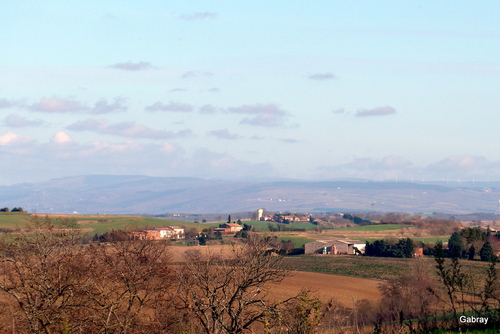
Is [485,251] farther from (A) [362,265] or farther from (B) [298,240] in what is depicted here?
(B) [298,240]

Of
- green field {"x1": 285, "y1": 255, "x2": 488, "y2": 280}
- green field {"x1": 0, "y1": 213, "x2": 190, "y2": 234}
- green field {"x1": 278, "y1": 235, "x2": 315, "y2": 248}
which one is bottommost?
green field {"x1": 285, "y1": 255, "x2": 488, "y2": 280}

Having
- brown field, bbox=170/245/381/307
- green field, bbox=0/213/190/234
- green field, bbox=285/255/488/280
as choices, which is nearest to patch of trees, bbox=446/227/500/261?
green field, bbox=285/255/488/280

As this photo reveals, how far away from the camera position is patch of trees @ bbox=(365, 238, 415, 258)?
9069 centimetres

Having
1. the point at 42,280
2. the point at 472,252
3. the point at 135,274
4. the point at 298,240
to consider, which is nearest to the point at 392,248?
the point at 472,252

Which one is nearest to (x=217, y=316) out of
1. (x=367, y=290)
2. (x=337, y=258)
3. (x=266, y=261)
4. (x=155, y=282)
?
(x=266, y=261)

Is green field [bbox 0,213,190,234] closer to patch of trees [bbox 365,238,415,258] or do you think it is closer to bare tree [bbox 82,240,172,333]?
patch of trees [bbox 365,238,415,258]

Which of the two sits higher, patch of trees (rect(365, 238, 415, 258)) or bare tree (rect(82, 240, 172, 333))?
bare tree (rect(82, 240, 172, 333))

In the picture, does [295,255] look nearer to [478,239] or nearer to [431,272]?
[478,239]

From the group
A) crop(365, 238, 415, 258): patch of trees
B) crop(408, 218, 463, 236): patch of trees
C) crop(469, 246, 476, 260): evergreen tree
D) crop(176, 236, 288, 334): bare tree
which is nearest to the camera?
crop(176, 236, 288, 334): bare tree

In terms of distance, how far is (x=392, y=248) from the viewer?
306 ft

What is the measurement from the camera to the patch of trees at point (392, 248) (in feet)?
298

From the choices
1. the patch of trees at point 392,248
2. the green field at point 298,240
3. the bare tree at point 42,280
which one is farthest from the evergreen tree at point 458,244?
the bare tree at point 42,280

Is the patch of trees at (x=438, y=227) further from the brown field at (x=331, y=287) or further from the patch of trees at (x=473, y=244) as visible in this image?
→ the brown field at (x=331, y=287)

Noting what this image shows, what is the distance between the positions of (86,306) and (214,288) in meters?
5.10
